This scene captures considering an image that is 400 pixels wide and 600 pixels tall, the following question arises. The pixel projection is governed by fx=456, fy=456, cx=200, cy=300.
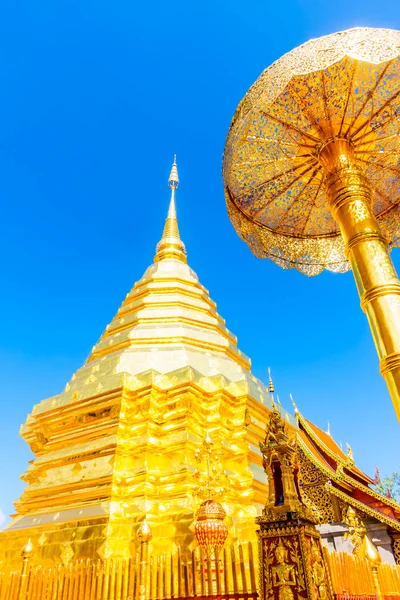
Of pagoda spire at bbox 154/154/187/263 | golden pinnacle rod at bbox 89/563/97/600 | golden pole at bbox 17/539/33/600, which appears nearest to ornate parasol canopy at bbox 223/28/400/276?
golden pinnacle rod at bbox 89/563/97/600

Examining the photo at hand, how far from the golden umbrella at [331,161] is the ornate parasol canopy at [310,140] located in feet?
0.04

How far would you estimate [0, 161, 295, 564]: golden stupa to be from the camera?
6.05m

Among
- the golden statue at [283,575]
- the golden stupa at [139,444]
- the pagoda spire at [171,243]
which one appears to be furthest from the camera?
the pagoda spire at [171,243]

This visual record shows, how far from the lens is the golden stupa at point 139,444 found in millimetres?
6047

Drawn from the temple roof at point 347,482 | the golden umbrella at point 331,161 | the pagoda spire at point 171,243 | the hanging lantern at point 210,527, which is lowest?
the hanging lantern at point 210,527

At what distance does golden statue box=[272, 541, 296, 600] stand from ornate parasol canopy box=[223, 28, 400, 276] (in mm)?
3753

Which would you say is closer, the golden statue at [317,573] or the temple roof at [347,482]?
the golden statue at [317,573]

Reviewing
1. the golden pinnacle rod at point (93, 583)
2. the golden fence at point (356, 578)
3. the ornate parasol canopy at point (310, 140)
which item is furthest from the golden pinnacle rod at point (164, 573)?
the ornate parasol canopy at point (310, 140)

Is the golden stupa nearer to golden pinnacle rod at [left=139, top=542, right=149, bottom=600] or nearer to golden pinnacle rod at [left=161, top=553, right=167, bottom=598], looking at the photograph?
golden pinnacle rod at [left=161, top=553, right=167, bottom=598]

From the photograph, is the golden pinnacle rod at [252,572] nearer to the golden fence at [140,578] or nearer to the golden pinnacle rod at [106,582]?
the golden fence at [140,578]

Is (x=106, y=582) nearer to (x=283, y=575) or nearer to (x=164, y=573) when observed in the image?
(x=164, y=573)

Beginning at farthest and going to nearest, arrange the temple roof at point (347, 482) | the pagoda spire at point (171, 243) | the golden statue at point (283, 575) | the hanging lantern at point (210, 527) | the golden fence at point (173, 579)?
the pagoda spire at point (171, 243), the temple roof at point (347, 482), the hanging lantern at point (210, 527), the golden fence at point (173, 579), the golden statue at point (283, 575)

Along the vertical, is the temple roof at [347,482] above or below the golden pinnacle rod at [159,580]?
above

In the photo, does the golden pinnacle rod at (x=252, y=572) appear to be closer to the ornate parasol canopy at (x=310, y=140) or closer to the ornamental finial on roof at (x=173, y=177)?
the ornate parasol canopy at (x=310, y=140)
